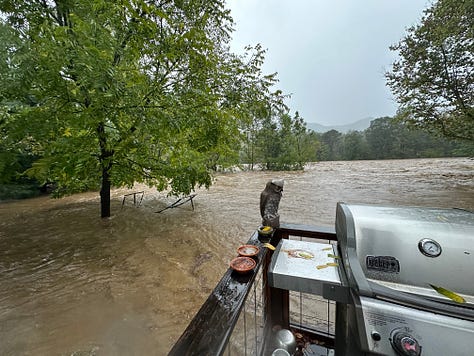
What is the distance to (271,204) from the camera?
159cm

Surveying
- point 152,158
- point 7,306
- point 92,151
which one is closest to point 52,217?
point 92,151

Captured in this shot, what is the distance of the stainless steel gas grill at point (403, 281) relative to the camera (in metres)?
0.67

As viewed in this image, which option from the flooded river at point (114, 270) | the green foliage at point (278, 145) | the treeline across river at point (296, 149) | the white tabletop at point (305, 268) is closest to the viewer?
the white tabletop at point (305, 268)

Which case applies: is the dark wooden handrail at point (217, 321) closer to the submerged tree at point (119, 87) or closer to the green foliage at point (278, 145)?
the submerged tree at point (119, 87)

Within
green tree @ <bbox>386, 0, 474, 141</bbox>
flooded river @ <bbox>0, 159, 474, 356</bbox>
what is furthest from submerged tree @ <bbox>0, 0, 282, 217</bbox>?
green tree @ <bbox>386, 0, 474, 141</bbox>

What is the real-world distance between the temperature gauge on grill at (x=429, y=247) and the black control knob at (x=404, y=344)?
0.32 m

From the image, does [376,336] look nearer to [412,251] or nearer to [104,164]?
[412,251]

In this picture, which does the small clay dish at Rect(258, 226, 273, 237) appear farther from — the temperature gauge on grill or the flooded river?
the flooded river

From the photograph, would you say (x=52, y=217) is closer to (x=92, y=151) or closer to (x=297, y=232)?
(x=92, y=151)

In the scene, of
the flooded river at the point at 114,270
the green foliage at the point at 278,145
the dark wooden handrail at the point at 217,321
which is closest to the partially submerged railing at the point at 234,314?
the dark wooden handrail at the point at 217,321

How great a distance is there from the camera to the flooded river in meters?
1.87

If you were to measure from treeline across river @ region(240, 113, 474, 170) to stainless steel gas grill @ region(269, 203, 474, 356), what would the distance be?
10222 millimetres

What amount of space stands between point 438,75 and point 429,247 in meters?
9.35

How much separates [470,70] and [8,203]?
1669 centimetres
